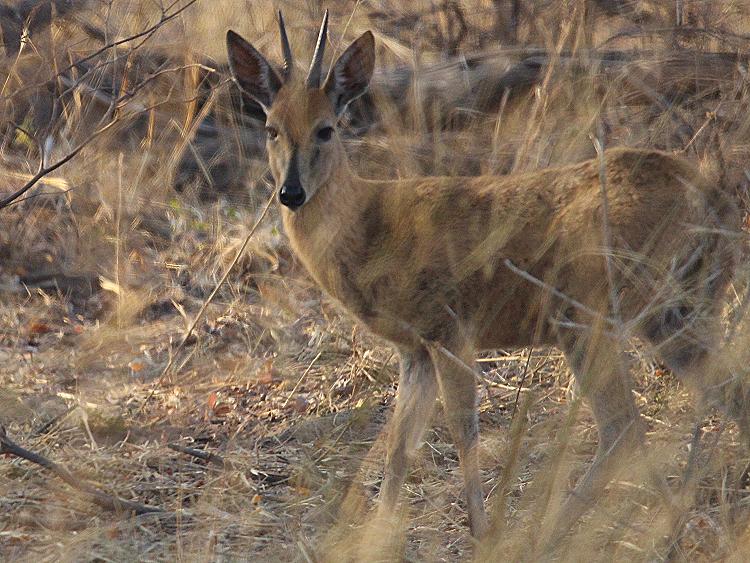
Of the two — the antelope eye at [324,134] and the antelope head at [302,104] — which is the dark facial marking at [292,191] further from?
the antelope eye at [324,134]

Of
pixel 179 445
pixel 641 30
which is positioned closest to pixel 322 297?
pixel 179 445

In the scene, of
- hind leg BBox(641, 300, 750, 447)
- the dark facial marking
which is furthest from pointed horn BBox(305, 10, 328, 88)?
hind leg BBox(641, 300, 750, 447)

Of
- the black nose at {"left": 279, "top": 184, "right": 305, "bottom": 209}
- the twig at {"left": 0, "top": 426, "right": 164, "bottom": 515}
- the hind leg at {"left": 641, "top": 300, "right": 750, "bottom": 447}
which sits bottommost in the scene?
the twig at {"left": 0, "top": 426, "right": 164, "bottom": 515}

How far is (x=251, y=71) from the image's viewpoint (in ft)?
18.9

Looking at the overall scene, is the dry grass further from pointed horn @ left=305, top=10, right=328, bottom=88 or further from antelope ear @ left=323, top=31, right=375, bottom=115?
pointed horn @ left=305, top=10, right=328, bottom=88

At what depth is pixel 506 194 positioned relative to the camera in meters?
5.33

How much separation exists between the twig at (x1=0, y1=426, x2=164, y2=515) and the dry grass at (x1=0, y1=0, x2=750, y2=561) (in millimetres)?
54

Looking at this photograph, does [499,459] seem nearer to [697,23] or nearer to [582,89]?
[582,89]

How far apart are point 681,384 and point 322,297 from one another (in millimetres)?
2708

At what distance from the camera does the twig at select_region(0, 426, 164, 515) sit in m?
4.77

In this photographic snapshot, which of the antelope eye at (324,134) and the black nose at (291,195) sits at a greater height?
the antelope eye at (324,134)

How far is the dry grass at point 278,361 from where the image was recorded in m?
4.29

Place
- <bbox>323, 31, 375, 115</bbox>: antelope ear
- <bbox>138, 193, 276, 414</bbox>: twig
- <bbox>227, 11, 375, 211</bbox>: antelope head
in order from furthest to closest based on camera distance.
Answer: <bbox>138, 193, 276, 414</bbox>: twig, <bbox>323, 31, 375, 115</bbox>: antelope ear, <bbox>227, 11, 375, 211</bbox>: antelope head

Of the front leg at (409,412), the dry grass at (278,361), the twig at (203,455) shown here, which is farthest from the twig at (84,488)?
the front leg at (409,412)
